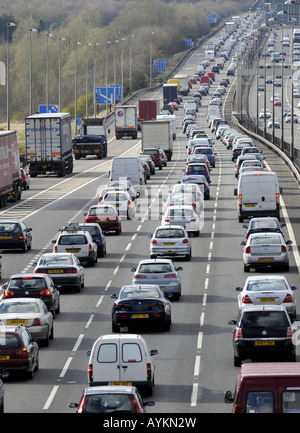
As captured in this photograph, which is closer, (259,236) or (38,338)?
(38,338)

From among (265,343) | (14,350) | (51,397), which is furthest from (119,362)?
(265,343)

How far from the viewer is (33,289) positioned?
31.3m

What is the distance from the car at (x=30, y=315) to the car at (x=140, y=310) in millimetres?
1975

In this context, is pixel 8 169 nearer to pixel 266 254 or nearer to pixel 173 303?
pixel 266 254

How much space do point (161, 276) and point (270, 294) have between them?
5453 mm

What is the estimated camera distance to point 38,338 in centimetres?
2792

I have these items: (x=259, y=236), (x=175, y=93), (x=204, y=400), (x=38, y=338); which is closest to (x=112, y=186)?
(x=259, y=236)

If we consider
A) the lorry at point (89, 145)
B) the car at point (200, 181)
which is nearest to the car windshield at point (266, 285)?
the car at point (200, 181)

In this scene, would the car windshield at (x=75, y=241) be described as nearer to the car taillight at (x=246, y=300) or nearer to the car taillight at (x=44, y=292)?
the car taillight at (x=44, y=292)

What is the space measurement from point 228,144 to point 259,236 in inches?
2594

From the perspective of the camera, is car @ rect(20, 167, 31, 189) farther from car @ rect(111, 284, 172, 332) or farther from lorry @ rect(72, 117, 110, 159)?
car @ rect(111, 284, 172, 332)
